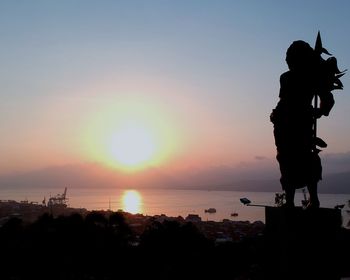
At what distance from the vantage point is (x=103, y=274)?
21.4m

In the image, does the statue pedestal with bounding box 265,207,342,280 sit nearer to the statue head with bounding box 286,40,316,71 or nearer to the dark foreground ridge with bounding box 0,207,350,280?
the statue head with bounding box 286,40,316,71

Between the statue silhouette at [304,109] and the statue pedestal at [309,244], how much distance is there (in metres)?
0.45

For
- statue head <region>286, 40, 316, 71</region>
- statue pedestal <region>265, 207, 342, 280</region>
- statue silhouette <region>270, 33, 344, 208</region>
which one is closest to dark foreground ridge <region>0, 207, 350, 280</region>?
statue silhouette <region>270, 33, 344, 208</region>

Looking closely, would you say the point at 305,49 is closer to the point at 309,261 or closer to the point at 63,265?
the point at 309,261

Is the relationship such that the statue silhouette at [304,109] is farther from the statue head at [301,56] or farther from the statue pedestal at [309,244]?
the statue pedestal at [309,244]

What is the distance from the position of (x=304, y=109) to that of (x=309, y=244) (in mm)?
1537

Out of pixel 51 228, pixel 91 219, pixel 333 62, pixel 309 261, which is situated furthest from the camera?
pixel 91 219

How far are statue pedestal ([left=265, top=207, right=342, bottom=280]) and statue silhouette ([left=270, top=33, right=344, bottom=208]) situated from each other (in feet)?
1.49

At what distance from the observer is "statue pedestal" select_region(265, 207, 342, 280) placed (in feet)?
14.8

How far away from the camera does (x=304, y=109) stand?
5.28 meters

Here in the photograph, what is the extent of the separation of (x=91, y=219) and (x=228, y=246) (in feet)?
25.8

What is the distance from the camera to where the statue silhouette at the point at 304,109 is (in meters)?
5.21

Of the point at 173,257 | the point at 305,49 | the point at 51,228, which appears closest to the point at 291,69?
the point at 305,49

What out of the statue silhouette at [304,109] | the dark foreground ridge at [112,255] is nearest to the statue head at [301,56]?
the statue silhouette at [304,109]
